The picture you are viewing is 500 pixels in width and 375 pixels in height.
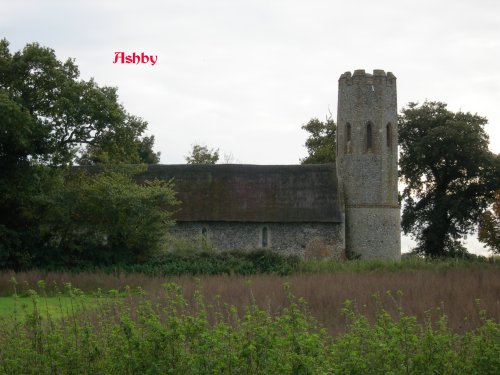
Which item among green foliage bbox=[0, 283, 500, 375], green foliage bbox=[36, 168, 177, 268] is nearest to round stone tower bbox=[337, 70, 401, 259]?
green foliage bbox=[36, 168, 177, 268]

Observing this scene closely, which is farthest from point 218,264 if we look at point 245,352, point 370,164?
point 245,352

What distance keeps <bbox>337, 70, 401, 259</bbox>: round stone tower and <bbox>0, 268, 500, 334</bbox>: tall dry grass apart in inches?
560

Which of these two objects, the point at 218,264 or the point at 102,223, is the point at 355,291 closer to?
the point at 218,264

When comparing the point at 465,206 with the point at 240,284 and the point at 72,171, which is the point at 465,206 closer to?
the point at 72,171

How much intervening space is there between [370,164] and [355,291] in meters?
21.7

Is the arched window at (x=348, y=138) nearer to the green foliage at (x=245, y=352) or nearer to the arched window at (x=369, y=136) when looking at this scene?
the arched window at (x=369, y=136)

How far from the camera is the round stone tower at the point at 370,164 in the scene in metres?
38.1

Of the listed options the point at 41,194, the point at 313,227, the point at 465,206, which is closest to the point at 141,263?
the point at 41,194

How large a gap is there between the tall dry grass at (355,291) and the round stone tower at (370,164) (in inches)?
560

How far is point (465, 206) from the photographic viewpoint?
148ft

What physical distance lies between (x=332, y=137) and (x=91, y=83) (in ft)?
94.0

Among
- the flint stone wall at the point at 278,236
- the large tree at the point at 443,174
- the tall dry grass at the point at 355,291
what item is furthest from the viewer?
the large tree at the point at 443,174

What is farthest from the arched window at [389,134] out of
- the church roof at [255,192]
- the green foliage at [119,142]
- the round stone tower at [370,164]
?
the green foliage at [119,142]

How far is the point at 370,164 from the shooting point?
3878 centimetres
